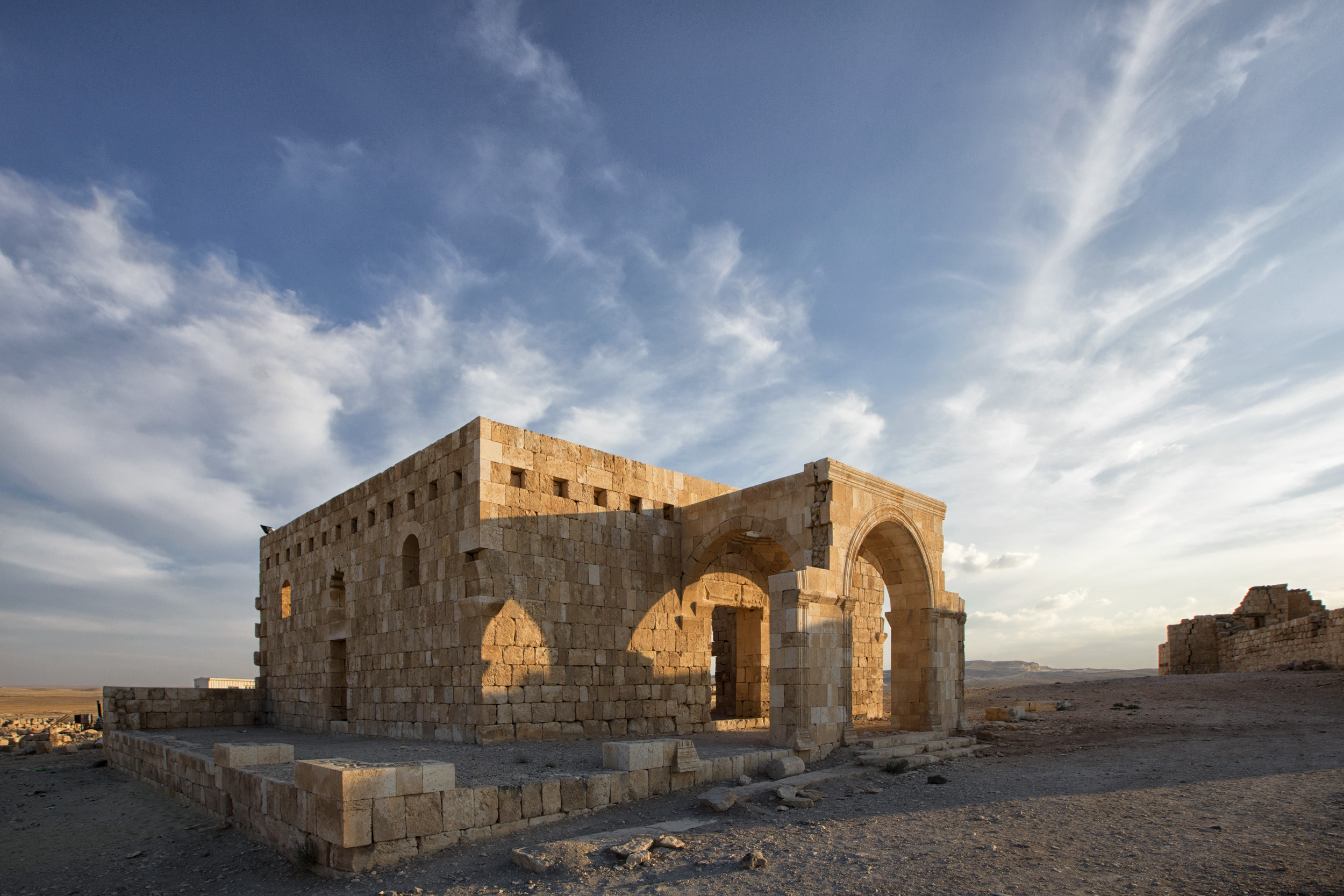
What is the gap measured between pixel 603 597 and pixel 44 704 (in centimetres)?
5744

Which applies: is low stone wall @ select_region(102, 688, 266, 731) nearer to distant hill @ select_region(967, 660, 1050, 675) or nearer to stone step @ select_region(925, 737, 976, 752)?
stone step @ select_region(925, 737, 976, 752)

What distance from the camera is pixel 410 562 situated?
560 inches

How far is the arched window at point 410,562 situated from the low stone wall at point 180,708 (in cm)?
812

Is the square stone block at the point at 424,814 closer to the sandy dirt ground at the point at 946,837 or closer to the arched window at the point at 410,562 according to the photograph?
the sandy dirt ground at the point at 946,837

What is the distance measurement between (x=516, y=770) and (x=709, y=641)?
6.84 meters

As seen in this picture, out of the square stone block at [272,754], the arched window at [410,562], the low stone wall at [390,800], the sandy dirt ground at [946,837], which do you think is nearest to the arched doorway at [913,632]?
the sandy dirt ground at [946,837]

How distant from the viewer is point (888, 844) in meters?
6.96

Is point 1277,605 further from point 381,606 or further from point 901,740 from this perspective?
point 381,606

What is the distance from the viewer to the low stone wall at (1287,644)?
19641mm

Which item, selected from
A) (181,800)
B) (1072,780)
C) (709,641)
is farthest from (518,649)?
(1072,780)

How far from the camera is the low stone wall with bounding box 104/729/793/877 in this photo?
6730mm

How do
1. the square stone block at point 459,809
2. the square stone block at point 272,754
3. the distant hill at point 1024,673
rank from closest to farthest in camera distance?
the square stone block at point 459,809 → the square stone block at point 272,754 → the distant hill at point 1024,673

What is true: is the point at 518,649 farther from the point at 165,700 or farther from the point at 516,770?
the point at 165,700

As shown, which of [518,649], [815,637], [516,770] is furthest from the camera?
[518,649]
